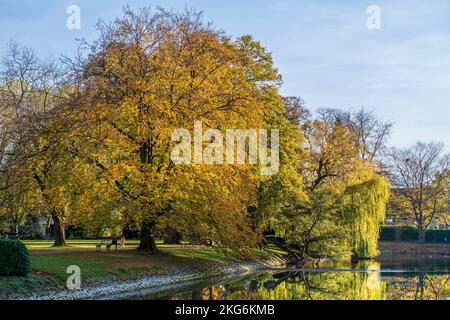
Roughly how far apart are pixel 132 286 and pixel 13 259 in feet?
18.6

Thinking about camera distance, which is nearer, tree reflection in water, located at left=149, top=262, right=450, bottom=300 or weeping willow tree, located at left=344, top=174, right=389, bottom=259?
tree reflection in water, located at left=149, top=262, right=450, bottom=300

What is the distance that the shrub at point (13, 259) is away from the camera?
20.1 meters

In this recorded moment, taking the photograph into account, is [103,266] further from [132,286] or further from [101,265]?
[132,286]

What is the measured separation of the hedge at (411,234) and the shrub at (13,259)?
5747 centimetres

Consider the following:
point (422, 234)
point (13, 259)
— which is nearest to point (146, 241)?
point (13, 259)

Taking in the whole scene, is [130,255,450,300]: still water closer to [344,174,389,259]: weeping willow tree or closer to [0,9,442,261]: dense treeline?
[0,9,442,261]: dense treeline

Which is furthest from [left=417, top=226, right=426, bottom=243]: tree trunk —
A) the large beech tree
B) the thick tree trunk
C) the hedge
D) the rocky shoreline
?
the large beech tree

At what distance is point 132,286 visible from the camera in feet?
80.7

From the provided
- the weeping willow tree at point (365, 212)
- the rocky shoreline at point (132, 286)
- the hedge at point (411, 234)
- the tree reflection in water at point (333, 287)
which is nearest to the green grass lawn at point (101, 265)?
the rocky shoreline at point (132, 286)

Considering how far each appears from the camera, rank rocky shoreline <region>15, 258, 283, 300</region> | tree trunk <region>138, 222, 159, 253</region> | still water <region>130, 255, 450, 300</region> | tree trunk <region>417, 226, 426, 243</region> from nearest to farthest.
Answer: rocky shoreline <region>15, 258, 283, 300</region>
still water <region>130, 255, 450, 300</region>
tree trunk <region>138, 222, 159, 253</region>
tree trunk <region>417, 226, 426, 243</region>

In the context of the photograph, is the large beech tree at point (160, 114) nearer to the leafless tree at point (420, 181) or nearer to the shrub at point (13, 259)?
the shrub at point (13, 259)

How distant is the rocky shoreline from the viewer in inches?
814

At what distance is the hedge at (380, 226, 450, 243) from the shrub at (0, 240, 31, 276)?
57473 millimetres

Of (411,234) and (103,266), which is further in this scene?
(411,234)
